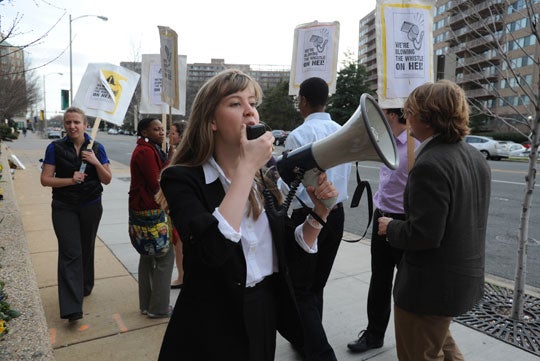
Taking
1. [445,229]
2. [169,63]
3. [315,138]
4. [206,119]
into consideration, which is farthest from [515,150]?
[206,119]

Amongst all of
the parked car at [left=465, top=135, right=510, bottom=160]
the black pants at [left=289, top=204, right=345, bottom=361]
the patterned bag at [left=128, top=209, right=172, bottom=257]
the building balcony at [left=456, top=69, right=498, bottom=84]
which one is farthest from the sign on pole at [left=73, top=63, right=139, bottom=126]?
the parked car at [left=465, top=135, right=510, bottom=160]

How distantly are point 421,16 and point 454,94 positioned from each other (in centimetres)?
167

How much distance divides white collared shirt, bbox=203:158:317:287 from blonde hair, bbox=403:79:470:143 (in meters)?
1.02

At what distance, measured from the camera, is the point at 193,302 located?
1574mm

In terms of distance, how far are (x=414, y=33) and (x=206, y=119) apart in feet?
8.23

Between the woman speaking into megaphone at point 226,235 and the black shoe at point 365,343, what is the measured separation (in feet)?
5.27

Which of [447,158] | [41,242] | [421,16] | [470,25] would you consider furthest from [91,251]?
[470,25]

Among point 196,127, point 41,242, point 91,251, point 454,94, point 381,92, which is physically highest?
point 381,92

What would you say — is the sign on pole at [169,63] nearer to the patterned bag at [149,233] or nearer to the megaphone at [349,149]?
the patterned bag at [149,233]

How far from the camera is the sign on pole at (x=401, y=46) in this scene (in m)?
3.34

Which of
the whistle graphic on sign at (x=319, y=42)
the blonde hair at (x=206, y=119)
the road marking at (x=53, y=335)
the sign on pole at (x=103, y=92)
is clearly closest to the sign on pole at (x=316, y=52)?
the whistle graphic on sign at (x=319, y=42)

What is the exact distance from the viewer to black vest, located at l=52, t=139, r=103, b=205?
11.8 feet

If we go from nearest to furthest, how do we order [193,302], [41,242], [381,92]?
1. [193,302]
2. [381,92]
3. [41,242]

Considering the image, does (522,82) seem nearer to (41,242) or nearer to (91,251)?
(91,251)
